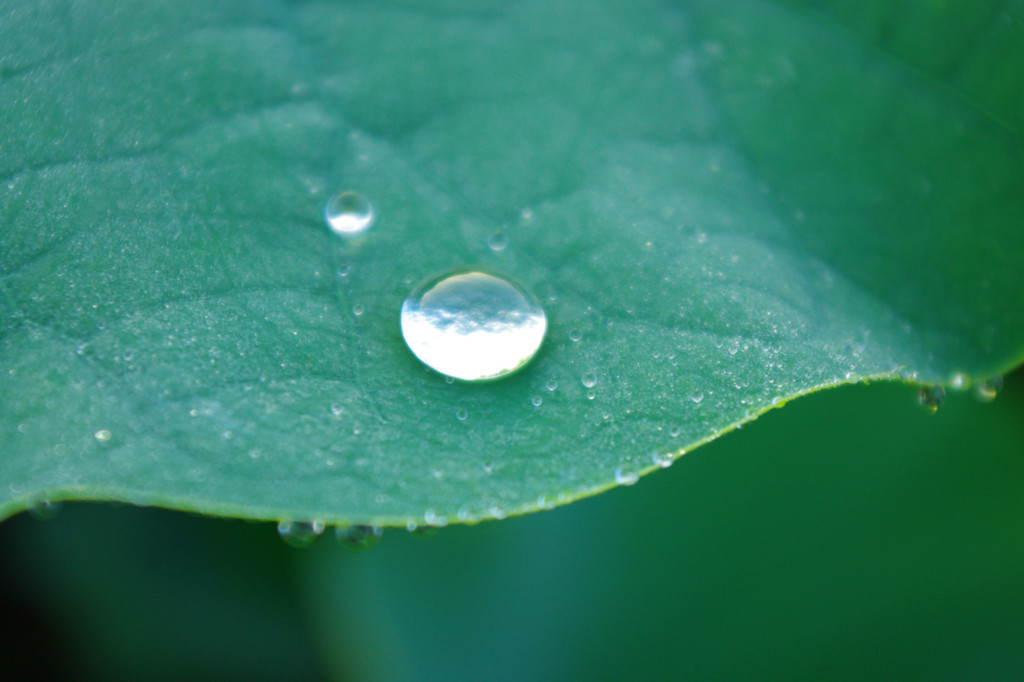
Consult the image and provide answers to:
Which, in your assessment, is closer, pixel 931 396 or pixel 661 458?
pixel 661 458

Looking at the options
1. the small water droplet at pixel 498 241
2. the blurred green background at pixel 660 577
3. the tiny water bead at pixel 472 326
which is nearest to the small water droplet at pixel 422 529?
the tiny water bead at pixel 472 326

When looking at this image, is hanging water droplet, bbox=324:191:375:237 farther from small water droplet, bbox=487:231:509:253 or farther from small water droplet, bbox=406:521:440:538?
small water droplet, bbox=406:521:440:538

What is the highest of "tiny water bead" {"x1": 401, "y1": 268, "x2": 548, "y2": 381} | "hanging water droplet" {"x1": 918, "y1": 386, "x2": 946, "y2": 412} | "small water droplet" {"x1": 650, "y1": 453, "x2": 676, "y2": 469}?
"hanging water droplet" {"x1": 918, "y1": 386, "x2": 946, "y2": 412}

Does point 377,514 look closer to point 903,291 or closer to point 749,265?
point 749,265

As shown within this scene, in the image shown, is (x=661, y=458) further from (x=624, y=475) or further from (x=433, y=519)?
(x=433, y=519)

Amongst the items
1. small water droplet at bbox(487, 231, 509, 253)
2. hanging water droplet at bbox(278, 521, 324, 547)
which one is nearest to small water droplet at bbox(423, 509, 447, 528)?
hanging water droplet at bbox(278, 521, 324, 547)

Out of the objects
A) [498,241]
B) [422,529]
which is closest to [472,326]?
[498,241]
